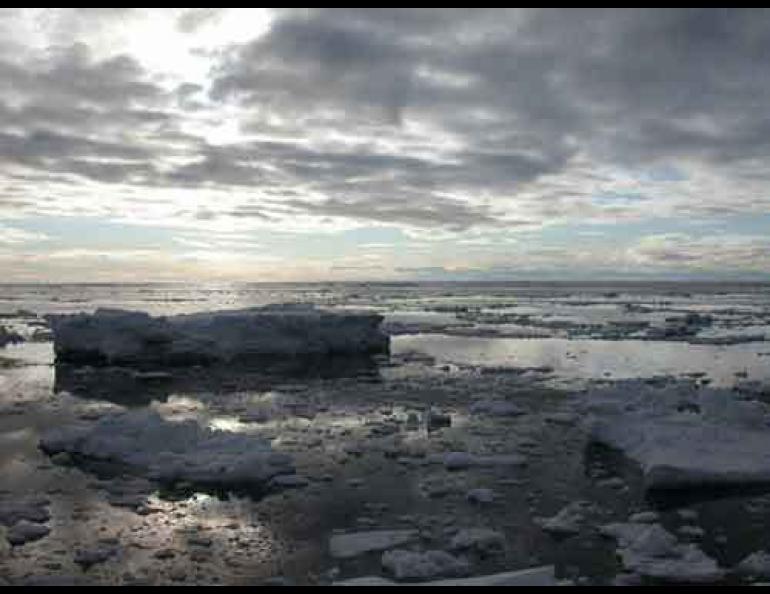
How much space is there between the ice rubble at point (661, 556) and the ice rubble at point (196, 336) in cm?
1485

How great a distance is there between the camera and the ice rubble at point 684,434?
8109 millimetres

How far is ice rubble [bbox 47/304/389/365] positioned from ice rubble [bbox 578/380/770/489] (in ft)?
34.5

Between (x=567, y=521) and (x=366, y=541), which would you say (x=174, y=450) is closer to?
(x=366, y=541)

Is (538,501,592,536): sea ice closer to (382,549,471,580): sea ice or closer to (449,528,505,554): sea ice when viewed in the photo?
(449,528,505,554): sea ice

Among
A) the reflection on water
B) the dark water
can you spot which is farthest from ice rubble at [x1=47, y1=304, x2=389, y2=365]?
the dark water

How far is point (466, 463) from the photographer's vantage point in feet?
28.7

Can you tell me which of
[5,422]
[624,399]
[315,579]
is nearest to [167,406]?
[5,422]

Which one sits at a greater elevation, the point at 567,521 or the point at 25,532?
the point at 567,521

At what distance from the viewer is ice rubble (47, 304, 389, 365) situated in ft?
64.6

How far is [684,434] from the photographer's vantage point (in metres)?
9.23

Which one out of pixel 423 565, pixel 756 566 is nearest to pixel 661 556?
pixel 756 566

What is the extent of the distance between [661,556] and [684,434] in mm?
3506

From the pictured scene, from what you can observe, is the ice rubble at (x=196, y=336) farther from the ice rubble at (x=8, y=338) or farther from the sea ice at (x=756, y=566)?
the sea ice at (x=756, y=566)

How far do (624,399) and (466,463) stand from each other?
4062mm
